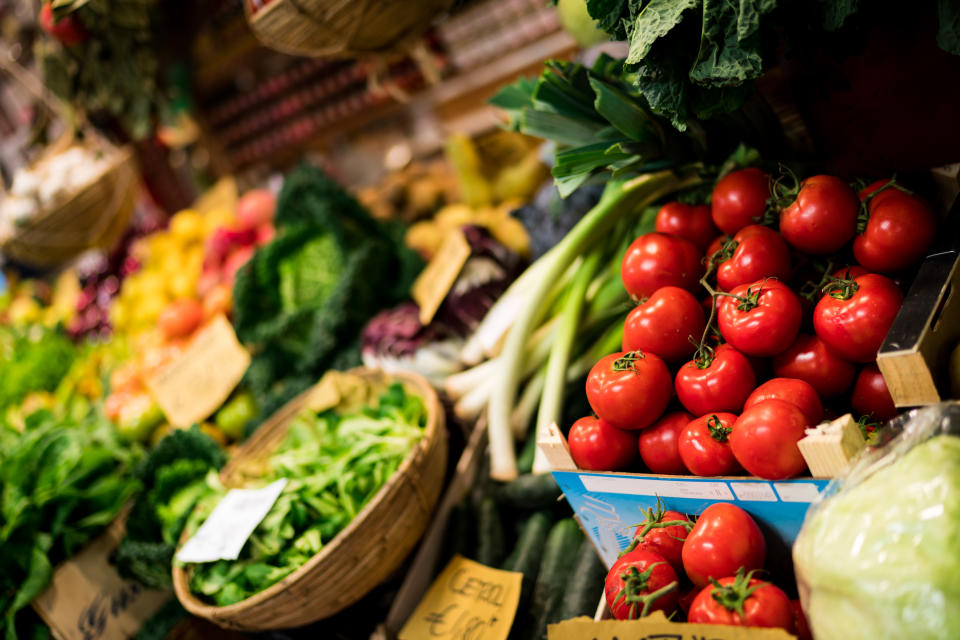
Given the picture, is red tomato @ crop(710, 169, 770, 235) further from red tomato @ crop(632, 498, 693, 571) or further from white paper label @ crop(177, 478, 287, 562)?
white paper label @ crop(177, 478, 287, 562)

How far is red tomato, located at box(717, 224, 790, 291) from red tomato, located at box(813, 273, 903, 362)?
4.7 inches

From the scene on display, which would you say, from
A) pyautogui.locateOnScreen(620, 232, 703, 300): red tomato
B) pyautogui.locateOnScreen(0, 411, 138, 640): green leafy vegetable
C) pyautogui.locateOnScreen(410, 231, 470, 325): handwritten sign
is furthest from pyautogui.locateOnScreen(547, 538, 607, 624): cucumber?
pyautogui.locateOnScreen(0, 411, 138, 640): green leafy vegetable

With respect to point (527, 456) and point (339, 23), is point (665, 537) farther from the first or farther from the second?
point (339, 23)

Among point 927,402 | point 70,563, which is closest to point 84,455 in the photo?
point 70,563

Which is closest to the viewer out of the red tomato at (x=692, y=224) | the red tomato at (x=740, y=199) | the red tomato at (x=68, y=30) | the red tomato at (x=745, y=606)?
the red tomato at (x=745, y=606)

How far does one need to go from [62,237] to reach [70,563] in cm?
184

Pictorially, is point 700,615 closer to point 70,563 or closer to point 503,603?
point 503,603

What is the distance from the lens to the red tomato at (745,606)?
863mm

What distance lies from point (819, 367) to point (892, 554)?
37 cm

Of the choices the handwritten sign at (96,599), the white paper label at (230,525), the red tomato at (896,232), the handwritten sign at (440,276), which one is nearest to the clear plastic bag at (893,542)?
the red tomato at (896,232)

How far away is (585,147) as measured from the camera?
59.4 inches

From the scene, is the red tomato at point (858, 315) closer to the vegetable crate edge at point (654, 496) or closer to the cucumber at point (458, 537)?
the vegetable crate edge at point (654, 496)

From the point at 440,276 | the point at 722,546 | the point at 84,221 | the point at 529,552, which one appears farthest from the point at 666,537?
Answer: the point at 84,221

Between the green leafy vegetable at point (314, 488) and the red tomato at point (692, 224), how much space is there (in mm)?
895
